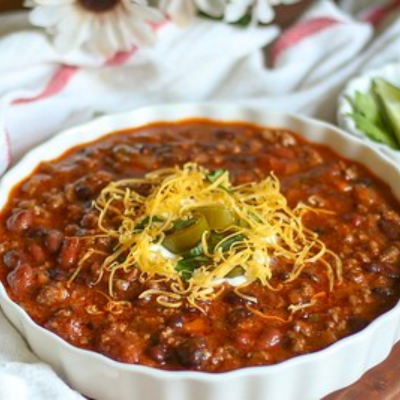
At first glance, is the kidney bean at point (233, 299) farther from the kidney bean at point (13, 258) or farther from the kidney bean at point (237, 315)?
the kidney bean at point (13, 258)

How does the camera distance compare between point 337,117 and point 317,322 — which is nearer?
point 317,322

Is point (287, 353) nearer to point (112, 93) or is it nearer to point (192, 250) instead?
point (192, 250)

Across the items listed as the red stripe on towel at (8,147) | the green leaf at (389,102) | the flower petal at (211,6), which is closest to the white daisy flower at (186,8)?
the flower petal at (211,6)

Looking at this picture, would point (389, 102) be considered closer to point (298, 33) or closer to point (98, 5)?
point (298, 33)

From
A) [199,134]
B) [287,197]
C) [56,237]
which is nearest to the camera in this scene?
[56,237]

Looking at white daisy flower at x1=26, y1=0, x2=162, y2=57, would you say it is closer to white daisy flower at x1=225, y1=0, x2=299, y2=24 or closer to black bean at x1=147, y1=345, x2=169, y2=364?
white daisy flower at x1=225, y1=0, x2=299, y2=24

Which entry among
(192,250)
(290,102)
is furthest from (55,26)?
(192,250)

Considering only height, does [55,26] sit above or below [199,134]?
above
